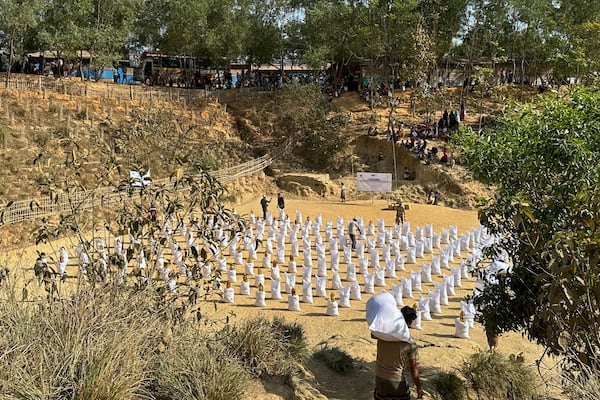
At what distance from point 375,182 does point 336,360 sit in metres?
17.9

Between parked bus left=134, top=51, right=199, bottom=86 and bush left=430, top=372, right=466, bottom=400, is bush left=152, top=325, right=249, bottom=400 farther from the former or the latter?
parked bus left=134, top=51, right=199, bottom=86

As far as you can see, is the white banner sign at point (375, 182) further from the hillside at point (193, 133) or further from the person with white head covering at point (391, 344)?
the person with white head covering at point (391, 344)

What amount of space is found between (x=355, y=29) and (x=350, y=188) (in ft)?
41.0

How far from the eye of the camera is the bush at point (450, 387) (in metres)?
7.75

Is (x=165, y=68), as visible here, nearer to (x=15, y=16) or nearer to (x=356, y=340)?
(x=15, y=16)

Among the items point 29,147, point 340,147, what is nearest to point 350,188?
point 340,147

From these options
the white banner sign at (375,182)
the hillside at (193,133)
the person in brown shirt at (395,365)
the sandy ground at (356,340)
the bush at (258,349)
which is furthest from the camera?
the white banner sign at (375,182)

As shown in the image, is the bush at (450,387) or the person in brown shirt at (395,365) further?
the bush at (450,387)

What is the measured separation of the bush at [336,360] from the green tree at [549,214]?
2.14 meters

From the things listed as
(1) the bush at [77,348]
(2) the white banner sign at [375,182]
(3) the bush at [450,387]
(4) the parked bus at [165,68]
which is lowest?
(3) the bush at [450,387]

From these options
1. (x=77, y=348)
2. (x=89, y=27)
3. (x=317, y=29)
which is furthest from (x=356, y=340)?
(x=89, y=27)

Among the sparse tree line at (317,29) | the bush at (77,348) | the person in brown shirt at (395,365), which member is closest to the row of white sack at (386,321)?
the person in brown shirt at (395,365)

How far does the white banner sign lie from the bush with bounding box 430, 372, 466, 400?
18049mm

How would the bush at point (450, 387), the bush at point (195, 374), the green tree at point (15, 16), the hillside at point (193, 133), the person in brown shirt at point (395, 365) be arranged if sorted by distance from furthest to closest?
the green tree at point (15, 16)
the hillside at point (193, 133)
the bush at point (450, 387)
the person in brown shirt at point (395, 365)
the bush at point (195, 374)
